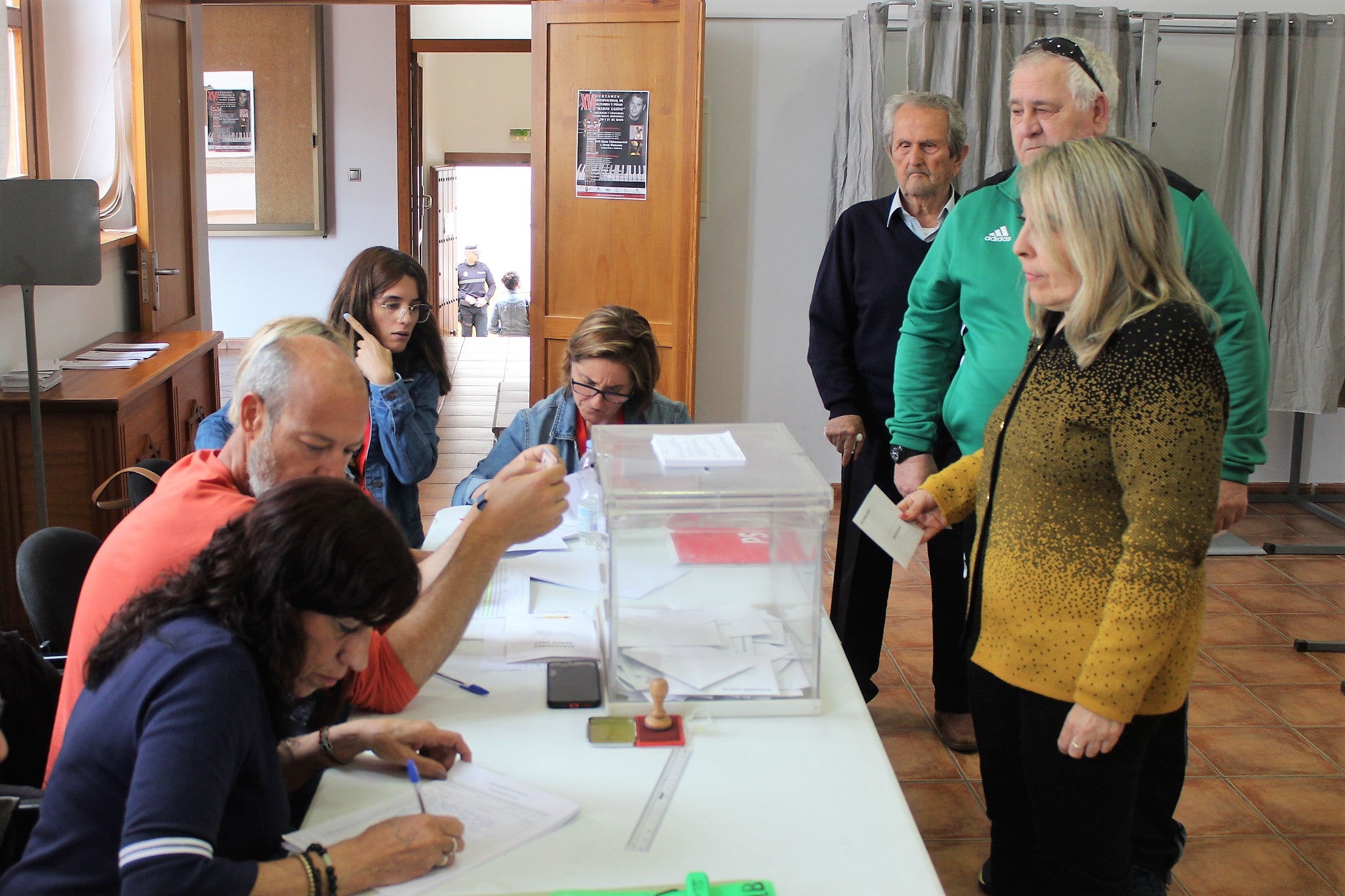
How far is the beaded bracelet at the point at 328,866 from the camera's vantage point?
1213 mm

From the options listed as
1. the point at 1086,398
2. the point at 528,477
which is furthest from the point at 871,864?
the point at 528,477

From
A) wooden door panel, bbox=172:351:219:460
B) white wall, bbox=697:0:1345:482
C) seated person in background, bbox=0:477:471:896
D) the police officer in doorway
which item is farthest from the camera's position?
the police officer in doorway

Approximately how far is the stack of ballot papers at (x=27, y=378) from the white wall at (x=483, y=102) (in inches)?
394

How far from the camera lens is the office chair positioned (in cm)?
195

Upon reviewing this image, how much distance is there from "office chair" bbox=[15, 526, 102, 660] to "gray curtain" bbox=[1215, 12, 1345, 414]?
427cm

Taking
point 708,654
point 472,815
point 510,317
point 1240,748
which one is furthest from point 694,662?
point 510,317

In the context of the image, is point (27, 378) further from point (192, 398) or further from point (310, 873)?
point (310, 873)

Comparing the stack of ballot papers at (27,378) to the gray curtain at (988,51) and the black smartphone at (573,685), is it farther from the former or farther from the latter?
the gray curtain at (988,51)

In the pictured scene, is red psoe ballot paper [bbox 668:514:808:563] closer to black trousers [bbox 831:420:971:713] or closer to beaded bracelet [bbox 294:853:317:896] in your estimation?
beaded bracelet [bbox 294:853:317:896]

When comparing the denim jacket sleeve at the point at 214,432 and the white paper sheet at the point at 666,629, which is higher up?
the denim jacket sleeve at the point at 214,432

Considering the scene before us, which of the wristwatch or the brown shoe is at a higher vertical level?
the wristwatch

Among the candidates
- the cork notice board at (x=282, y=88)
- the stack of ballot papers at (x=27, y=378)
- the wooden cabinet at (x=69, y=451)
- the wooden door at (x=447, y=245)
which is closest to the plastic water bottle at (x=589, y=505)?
the wooden cabinet at (x=69, y=451)

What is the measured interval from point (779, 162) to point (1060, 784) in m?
3.74

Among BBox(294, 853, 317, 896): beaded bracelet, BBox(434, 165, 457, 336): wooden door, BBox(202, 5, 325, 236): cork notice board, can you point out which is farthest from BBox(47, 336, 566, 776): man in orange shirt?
BBox(434, 165, 457, 336): wooden door
